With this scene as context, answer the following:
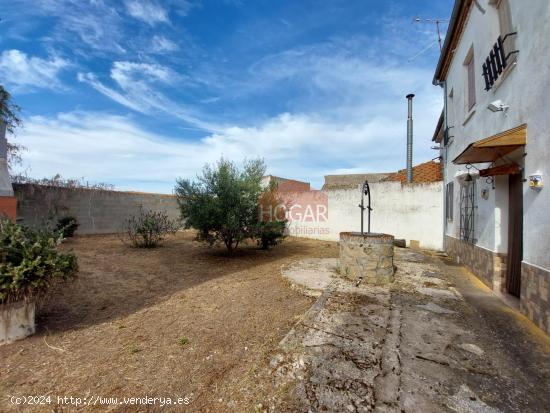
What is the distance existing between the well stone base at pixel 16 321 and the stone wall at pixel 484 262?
258 inches

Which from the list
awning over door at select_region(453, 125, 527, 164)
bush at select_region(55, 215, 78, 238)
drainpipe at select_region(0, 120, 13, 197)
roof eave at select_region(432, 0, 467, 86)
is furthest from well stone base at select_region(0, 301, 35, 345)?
roof eave at select_region(432, 0, 467, 86)

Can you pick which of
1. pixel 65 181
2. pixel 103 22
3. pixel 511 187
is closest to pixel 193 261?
pixel 103 22

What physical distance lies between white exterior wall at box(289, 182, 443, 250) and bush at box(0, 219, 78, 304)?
9.99 metres

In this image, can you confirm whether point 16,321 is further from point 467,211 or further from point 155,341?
point 467,211

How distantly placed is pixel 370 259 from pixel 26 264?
4668 millimetres

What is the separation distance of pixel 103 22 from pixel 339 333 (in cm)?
761

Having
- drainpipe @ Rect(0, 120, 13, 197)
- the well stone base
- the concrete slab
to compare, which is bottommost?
the concrete slab

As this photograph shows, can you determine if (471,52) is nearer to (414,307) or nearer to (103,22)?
(414,307)

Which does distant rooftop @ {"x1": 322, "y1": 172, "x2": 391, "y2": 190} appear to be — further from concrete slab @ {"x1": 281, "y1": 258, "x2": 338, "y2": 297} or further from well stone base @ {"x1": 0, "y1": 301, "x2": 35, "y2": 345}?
well stone base @ {"x1": 0, "y1": 301, "x2": 35, "y2": 345}

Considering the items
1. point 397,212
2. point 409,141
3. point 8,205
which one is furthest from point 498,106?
point 8,205

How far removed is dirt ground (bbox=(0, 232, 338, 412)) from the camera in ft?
6.88

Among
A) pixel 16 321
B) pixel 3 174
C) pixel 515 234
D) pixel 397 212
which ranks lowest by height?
pixel 16 321

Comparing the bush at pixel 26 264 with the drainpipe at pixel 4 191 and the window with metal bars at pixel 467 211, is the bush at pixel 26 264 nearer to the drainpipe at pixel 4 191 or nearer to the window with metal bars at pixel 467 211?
the drainpipe at pixel 4 191

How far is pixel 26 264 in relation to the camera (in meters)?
2.80
